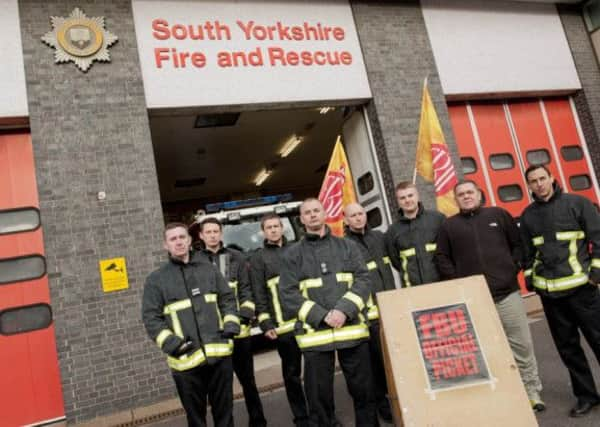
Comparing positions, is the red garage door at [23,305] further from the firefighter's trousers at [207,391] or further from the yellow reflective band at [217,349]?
the yellow reflective band at [217,349]

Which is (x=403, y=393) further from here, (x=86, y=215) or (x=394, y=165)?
(x=394, y=165)

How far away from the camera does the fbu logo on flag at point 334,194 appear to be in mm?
6199

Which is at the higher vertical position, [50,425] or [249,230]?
[249,230]

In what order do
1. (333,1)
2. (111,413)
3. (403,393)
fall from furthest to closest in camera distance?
(333,1)
(111,413)
(403,393)

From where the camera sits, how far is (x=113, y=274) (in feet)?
20.7

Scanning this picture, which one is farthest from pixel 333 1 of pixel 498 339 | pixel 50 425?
pixel 50 425

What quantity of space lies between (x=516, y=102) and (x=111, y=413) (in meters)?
9.19

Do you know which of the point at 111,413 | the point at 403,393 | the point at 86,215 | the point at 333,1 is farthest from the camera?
the point at 333,1

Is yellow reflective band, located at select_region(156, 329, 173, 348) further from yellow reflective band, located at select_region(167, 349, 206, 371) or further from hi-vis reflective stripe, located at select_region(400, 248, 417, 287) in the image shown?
hi-vis reflective stripe, located at select_region(400, 248, 417, 287)

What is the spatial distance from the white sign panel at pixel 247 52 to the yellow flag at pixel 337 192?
2.11 metres

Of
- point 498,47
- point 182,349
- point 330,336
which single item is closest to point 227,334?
point 182,349

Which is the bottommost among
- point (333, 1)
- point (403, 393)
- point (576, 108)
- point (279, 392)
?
point (279, 392)

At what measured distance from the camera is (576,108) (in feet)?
33.5


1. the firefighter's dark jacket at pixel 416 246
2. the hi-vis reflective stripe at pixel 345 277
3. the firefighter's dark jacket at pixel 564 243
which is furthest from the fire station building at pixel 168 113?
the firefighter's dark jacket at pixel 564 243
